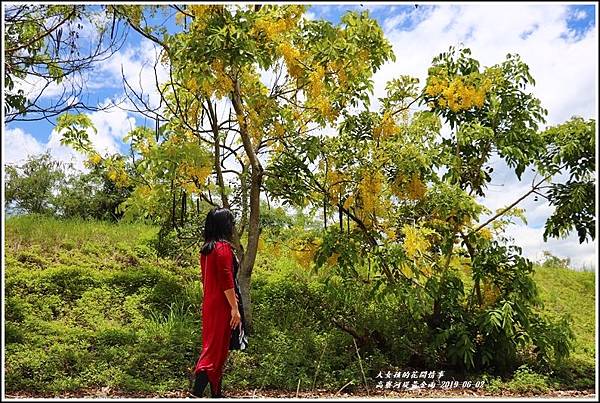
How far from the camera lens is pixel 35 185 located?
9.66 meters

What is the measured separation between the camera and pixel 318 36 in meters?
5.68

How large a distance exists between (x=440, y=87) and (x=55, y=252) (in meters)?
5.05

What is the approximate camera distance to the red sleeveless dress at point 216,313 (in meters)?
3.89

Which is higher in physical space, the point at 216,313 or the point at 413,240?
the point at 413,240

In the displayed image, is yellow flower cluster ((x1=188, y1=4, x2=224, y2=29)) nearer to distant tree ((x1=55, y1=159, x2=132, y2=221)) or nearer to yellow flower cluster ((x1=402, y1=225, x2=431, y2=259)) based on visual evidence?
yellow flower cluster ((x1=402, y1=225, x2=431, y2=259))

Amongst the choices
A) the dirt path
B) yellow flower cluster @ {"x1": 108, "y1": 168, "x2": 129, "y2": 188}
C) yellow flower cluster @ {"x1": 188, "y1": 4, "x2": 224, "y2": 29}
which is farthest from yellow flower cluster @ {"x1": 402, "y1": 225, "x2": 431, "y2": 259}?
yellow flower cluster @ {"x1": 108, "y1": 168, "x2": 129, "y2": 188}

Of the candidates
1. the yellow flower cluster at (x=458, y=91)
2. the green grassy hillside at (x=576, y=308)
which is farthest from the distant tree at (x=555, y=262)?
the yellow flower cluster at (x=458, y=91)

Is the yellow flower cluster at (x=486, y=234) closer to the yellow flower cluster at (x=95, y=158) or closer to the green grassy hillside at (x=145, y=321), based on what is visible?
Answer: the green grassy hillside at (x=145, y=321)

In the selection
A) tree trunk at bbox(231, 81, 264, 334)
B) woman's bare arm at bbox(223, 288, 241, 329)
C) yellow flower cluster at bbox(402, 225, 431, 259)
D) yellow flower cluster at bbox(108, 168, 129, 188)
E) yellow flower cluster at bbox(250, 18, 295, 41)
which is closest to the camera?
woman's bare arm at bbox(223, 288, 241, 329)

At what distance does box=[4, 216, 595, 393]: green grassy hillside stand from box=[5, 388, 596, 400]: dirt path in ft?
0.28

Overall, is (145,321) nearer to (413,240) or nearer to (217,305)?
(217,305)

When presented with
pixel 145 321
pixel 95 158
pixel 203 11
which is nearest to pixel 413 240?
pixel 203 11

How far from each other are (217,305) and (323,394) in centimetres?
182

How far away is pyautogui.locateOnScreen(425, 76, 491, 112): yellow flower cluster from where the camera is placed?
576 centimetres
